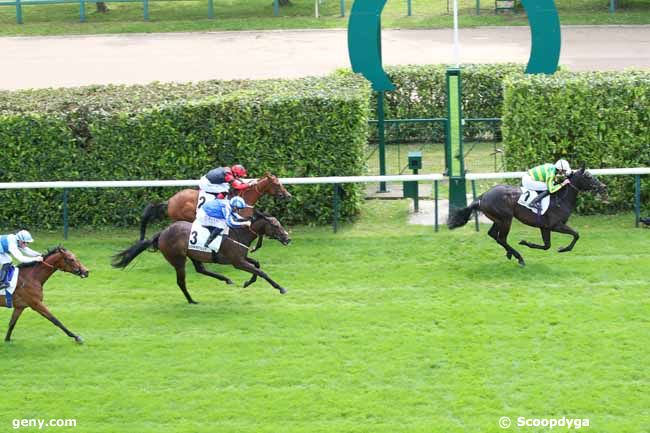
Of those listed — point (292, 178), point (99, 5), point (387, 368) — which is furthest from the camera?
point (99, 5)

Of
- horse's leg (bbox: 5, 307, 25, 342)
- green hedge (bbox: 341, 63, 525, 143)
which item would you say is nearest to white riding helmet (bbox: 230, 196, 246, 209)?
horse's leg (bbox: 5, 307, 25, 342)

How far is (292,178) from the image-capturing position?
1490cm

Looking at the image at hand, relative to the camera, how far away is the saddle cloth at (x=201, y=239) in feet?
40.9

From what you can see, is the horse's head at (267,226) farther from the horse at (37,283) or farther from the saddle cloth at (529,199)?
the saddle cloth at (529,199)

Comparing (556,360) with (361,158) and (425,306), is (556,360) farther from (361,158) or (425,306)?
(361,158)

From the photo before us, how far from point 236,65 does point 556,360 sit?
16167 mm

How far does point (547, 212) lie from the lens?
13383 mm

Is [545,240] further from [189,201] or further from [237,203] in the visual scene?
[189,201]

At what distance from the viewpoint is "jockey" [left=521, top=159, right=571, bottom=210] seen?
13336 millimetres

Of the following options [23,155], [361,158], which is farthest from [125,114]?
[361,158]

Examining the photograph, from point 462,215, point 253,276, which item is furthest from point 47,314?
point 462,215

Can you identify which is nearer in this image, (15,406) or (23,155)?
(15,406)
